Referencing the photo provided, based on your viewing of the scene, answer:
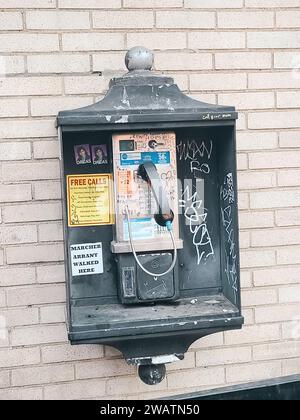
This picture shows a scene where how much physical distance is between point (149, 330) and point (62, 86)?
1.23 metres

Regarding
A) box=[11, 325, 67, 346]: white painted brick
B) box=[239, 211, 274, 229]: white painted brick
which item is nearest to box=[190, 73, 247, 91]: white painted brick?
box=[239, 211, 274, 229]: white painted brick

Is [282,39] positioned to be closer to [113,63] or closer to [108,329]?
[113,63]

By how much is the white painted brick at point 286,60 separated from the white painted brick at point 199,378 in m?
1.60

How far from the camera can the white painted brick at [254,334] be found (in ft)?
9.80

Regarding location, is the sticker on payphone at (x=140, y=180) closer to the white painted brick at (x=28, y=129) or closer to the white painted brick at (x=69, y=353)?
the white painted brick at (x=28, y=129)

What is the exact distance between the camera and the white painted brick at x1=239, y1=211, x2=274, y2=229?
295 centimetres

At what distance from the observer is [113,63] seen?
2795mm

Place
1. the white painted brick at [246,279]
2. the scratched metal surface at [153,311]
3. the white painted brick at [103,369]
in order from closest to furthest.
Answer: the scratched metal surface at [153,311], the white painted brick at [103,369], the white painted brick at [246,279]

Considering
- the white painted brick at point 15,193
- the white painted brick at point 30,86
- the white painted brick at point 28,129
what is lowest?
the white painted brick at point 15,193

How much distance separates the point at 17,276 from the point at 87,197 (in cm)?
57

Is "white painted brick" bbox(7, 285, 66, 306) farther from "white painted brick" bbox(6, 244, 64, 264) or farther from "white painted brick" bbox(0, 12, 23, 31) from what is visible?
"white painted brick" bbox(0, 12, 23, 31)

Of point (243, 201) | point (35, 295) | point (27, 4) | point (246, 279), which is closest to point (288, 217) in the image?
point (243, 201)

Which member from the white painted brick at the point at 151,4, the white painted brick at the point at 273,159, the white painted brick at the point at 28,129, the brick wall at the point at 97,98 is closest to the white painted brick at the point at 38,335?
the brick wall at the point at 97,98

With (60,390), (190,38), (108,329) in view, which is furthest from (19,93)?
(60,390)
